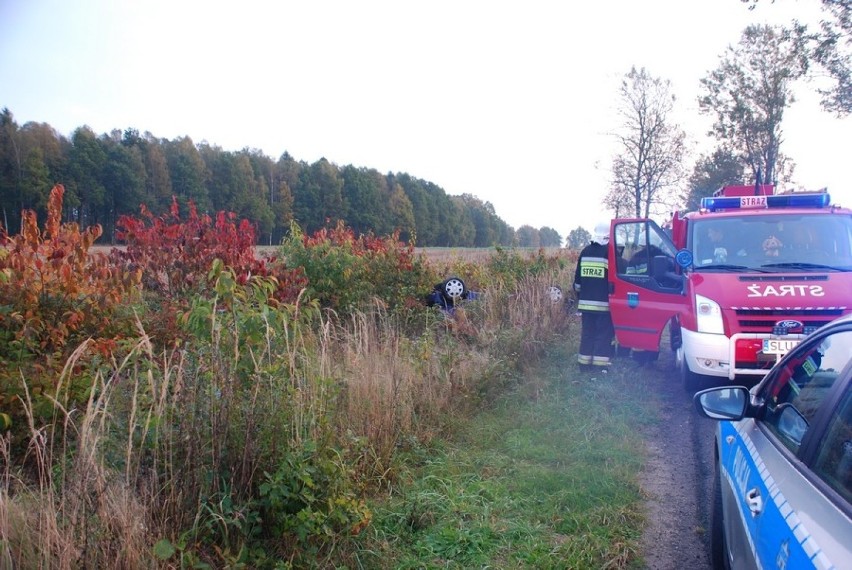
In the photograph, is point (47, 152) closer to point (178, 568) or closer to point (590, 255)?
point (590, 255)

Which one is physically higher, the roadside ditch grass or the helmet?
the helmet

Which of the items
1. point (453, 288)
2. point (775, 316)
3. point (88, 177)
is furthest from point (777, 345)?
point (88, 177)

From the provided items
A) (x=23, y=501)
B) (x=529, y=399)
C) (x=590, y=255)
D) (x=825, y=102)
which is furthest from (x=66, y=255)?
(x=825, y=102)

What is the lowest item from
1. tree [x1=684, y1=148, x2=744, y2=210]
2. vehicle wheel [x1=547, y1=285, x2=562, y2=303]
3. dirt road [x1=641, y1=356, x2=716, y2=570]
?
dirt road [x1=641, y1=356, x2=716, y2=570]

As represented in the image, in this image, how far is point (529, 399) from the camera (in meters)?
7.24

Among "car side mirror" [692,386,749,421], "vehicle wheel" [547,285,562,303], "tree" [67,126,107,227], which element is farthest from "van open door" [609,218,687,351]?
"tree" [67,126,107,227]

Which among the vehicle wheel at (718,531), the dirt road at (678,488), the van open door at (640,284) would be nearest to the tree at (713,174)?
the van open door at (640,284)

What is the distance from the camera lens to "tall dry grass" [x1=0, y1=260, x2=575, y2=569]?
279 cm

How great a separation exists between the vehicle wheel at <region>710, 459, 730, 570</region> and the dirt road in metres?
0.19

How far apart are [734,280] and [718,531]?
12.9ft

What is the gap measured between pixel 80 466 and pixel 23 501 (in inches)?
23.2

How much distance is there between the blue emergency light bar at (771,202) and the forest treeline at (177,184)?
5.46 m

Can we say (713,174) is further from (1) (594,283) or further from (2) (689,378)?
(2) (689,378)

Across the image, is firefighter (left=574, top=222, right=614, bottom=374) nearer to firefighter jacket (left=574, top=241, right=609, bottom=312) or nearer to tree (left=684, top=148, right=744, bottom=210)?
firefighter jacket (left=574, top=241, right=609, bottom=312)
